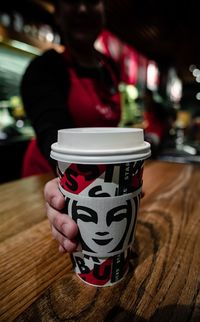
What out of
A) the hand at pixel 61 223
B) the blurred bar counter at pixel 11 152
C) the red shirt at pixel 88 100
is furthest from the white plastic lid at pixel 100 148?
the blurred bar counter at pixel 11 152

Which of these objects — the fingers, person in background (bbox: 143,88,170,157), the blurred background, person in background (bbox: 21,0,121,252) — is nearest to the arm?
person in background (bbox: 21,0,121,252)

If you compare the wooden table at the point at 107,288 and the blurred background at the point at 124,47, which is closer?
the wooden table at the point at 107,288

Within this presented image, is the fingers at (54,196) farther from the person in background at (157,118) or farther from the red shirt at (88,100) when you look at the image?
the person in background at (157,118)

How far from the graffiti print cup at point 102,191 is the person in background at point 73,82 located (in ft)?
1.84

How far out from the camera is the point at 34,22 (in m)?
4.07

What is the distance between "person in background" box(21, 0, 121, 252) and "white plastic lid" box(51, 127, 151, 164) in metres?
0.56

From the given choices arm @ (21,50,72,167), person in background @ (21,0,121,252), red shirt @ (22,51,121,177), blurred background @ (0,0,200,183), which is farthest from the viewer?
blurred background @ (0,0,200,183)

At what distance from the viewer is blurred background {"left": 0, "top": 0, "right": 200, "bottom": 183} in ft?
11.0

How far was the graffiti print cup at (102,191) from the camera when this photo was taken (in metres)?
0.49

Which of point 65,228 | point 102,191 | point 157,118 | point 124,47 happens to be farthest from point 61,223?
point 124,47

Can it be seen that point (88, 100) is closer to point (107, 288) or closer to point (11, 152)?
point (107, 288)

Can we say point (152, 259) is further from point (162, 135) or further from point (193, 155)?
point (162, 135)

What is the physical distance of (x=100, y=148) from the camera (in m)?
0.50

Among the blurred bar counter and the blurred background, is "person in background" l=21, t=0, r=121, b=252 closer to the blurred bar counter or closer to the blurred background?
the blurred background
